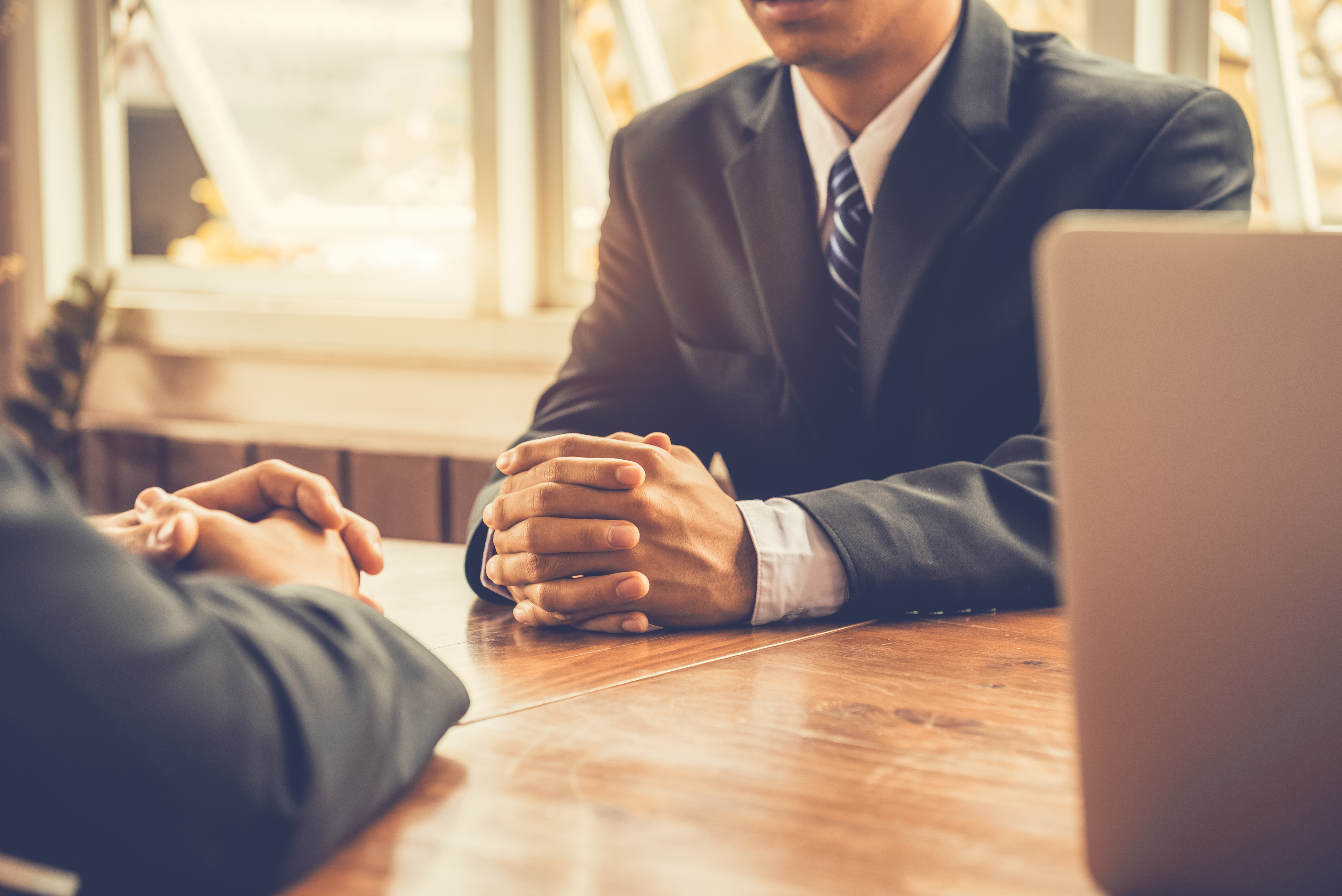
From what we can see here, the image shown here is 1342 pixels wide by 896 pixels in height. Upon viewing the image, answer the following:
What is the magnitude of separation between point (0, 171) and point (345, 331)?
1279 millimetres

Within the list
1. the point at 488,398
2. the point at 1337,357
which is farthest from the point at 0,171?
the point at 1337,357

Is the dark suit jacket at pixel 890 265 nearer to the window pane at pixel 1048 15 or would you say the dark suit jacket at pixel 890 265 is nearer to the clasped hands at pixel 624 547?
the clasped hands at pixel 624 547

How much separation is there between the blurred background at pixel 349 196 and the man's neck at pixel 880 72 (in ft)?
2.47

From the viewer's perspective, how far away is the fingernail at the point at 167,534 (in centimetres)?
78

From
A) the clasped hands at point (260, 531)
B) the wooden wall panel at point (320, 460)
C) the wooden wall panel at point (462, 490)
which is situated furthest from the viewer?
the wooden wall panel at point (320, 460)

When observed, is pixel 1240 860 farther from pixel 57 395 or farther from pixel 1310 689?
pixel 57 395

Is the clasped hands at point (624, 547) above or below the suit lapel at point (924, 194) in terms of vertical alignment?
below

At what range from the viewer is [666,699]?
0.78 meters

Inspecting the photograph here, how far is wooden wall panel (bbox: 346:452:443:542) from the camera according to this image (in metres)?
2.76

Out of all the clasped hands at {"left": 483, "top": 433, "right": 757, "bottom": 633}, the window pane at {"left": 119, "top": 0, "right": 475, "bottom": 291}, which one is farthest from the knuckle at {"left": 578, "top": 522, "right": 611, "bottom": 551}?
the window pane at {"left": 119, "top": 0, "right": 475, "bottom": 291}

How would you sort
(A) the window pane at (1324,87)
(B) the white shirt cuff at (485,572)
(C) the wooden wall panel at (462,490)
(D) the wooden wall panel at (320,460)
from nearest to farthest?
(B) the white shirt cuff at (485,572)
(A) the window pane at (1324,87)
(C) the wooden wall panel at (462,490)
(D) the wooden wall panel at (320,460)

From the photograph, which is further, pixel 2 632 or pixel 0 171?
pixel 0 171

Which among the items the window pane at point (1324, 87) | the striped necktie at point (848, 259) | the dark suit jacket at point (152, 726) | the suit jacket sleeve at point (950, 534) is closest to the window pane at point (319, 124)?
the striped necktie at point (848, 259)

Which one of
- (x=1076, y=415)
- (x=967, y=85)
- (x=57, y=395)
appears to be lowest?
(x=57, y=395)
